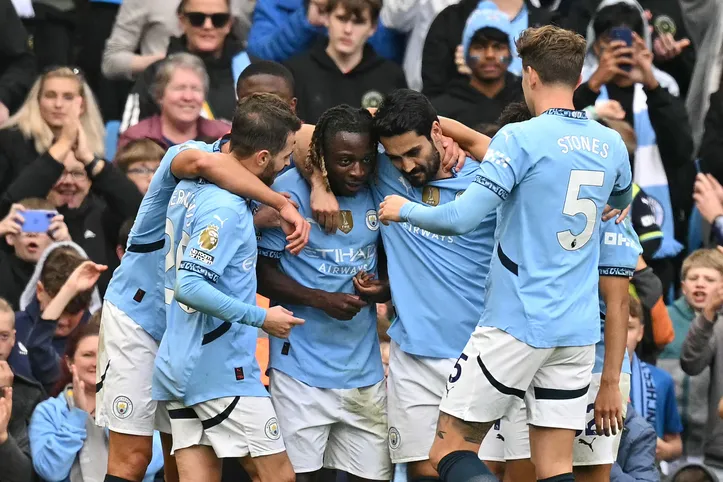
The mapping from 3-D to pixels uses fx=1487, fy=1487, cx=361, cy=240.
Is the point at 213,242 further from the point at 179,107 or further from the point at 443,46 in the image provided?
the point at 443,46

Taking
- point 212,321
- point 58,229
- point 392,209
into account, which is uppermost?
point 392,209

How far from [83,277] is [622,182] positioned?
11.7ft

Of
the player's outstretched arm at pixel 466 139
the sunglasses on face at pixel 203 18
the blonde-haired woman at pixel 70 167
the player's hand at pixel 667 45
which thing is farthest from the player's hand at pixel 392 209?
the player's hand at pixel 667 45

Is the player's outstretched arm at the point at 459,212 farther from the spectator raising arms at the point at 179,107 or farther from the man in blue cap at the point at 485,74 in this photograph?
the spectator raising arms at the point at 179,107

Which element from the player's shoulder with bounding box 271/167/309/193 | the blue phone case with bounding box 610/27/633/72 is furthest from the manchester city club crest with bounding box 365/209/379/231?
the blue phone case with bounding box 610/27/633/72

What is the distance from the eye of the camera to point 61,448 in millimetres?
8023

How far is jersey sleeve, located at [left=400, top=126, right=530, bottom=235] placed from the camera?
6.15 metres

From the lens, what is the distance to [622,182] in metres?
6.54

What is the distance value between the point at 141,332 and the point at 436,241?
144 cm

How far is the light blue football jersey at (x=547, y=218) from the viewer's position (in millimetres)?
6230

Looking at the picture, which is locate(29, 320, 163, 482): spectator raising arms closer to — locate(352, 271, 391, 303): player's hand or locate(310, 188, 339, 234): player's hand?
locate(352, 271, 391, 303): player's hand

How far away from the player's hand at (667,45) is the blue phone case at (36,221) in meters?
4.99

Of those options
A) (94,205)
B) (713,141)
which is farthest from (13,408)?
(713,141)

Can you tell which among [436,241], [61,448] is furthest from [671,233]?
[61,448]
